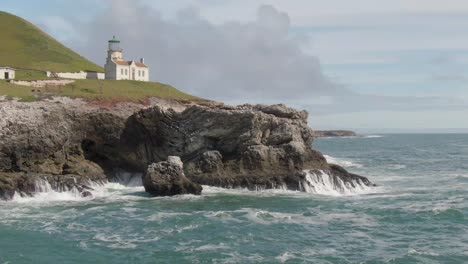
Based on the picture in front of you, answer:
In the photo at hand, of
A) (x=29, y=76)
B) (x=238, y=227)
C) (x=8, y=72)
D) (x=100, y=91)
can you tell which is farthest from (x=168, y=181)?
(x=29, y=76)

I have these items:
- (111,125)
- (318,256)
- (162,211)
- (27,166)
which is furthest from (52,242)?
(111,125)

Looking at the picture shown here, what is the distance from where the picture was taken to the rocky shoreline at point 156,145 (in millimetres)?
62375

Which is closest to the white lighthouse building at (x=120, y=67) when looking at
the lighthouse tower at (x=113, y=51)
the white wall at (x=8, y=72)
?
the lighthouse tower at (x=113, y=51)

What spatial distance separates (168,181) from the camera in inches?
2318

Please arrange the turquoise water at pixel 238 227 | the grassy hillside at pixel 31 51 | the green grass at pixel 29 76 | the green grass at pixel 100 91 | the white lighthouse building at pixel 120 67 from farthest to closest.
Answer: the grassy hillside at pixel 31 51 → the white lighthouse building at pixel 120 67 → the green grass at pixel 29 76 → the green grass at pixel 100 91 → the turquoise water at pixel 238 227

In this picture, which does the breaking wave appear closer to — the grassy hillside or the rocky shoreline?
the rocky shoreline

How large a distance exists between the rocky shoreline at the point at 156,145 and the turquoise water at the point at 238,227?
9.14ft

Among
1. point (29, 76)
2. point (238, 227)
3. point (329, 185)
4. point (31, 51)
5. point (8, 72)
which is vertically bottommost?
point (238, 227)

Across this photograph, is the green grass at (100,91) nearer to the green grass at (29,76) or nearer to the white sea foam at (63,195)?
the green grass at (29,76)

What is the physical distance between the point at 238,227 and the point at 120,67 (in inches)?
2467

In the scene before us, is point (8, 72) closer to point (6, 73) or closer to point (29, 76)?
point (6, 73)

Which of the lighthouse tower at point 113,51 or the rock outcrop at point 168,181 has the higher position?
the lighthouse tower at point 113,51

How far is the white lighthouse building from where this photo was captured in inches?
3967

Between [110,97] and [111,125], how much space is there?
7.50 metres
